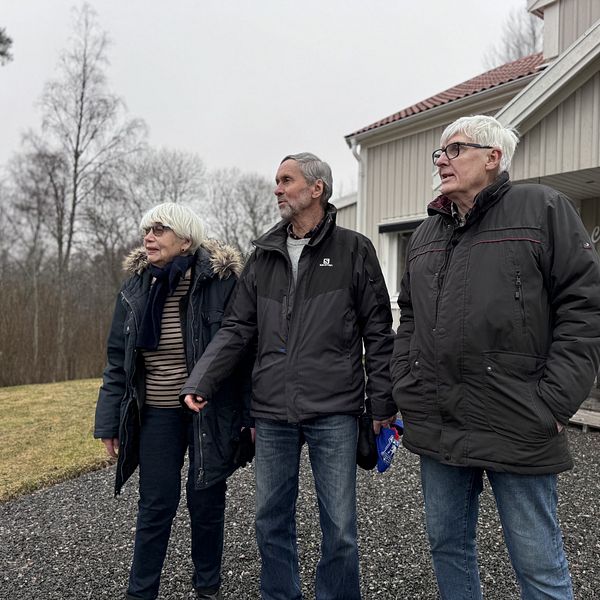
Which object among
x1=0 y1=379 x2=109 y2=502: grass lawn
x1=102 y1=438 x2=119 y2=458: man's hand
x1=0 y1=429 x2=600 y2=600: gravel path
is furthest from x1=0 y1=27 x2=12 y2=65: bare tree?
x1=102 y1=438 x2=119 y2=458: man's hand

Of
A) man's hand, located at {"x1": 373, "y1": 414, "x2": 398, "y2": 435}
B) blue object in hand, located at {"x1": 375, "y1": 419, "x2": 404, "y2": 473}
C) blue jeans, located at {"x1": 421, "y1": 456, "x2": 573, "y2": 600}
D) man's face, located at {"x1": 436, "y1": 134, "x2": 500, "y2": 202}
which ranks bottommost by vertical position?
blue jeans, located at {"x1": 421, "y1": 456, "x2": 573, "y2": 600}

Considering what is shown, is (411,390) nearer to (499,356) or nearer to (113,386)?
(499,356)

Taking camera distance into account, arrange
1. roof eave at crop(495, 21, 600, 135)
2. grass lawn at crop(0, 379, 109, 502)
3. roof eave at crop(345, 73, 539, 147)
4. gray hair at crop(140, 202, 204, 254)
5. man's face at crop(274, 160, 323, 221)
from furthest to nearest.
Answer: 1. roof eave at crop(345, 73, 539, 147)
2. roof eave at crop(495, 21, 600, 135)
3. grass lawn at crop(0, 379, 109, 502)
4. gray hair at crop(140, 202, 204, 254)
5. man's face at crop(274, 160, 323, 221)

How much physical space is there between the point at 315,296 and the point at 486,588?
1.87 metres

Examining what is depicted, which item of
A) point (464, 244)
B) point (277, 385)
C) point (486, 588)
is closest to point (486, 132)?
point (464, 244)

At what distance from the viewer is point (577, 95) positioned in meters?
A: 5.95

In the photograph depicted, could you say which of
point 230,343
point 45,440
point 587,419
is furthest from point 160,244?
point 587,419

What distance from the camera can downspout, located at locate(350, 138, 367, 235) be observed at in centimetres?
1057

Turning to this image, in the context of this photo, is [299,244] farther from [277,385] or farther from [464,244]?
[464,244]

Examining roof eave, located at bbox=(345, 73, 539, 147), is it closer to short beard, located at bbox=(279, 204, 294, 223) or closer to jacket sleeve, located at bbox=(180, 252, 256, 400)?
short beard, located at bbox=(279, 204, 294, 223)

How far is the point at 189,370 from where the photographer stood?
2.56 metres

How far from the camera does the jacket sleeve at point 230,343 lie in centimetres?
237

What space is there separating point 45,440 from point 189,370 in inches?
180

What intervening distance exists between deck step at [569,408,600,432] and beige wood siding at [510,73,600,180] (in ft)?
8.93
